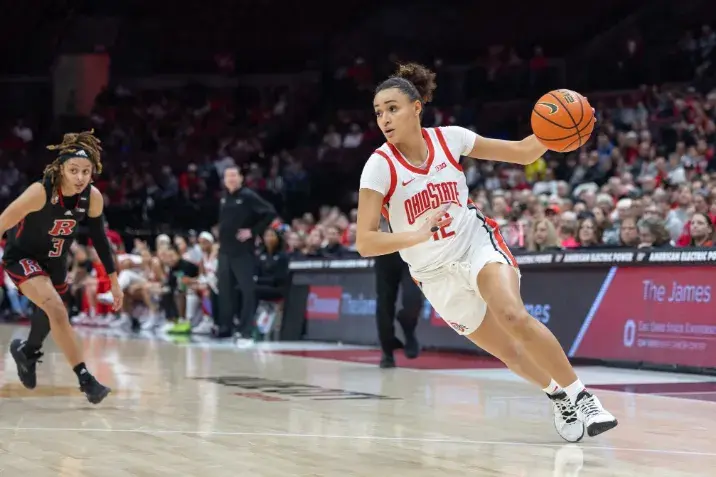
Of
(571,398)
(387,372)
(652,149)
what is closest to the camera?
(571,398)

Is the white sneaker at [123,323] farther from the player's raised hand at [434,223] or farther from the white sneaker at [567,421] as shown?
the player's raised hand at [434,223]

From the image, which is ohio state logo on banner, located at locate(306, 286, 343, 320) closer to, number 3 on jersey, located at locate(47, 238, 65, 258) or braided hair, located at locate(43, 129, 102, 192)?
number 3 on jersey, located at locate(47, 238, 65, 258)

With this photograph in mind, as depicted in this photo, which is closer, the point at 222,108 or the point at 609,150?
the point at 609,150

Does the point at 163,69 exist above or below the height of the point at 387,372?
above

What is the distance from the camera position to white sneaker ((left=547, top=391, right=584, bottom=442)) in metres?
5.65

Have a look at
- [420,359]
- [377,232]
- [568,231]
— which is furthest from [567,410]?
[568,231]

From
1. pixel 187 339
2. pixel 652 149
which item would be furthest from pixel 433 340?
pixel 652 149

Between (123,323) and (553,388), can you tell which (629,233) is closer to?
(553,388)

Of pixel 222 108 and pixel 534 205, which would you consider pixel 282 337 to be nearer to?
pixel 534 205

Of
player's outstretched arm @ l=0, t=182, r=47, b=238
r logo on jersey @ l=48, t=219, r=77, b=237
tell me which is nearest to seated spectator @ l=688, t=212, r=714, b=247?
r logo on jersey @ l=48, t=219, r=77, b=237

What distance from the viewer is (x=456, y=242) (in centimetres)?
571

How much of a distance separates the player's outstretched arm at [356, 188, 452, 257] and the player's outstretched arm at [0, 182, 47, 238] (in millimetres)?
2971

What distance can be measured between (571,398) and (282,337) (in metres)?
9.61

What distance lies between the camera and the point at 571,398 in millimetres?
5637
